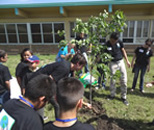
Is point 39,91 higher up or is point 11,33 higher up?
point 11,33

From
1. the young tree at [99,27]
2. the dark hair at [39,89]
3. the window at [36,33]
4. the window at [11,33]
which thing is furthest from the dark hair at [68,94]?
the window at [11,33]

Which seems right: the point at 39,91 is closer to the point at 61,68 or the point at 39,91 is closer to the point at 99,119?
the point at 61,68

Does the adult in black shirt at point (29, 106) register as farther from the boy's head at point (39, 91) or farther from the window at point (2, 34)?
the window at point (2, 34)

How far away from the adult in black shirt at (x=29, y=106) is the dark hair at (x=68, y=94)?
0.72ft

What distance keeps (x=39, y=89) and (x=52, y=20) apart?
10105 millimetres

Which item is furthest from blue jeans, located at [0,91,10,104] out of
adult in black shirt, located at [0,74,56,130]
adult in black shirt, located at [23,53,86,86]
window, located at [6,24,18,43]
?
window, located at [6,24,18,43]

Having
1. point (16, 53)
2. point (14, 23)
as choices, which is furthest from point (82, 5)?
point (16, 53)

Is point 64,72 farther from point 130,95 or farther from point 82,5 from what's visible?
point 82,5

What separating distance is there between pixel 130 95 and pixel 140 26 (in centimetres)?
996

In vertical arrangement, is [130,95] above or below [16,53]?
below

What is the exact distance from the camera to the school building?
9.38 meters

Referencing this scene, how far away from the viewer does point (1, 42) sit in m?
11.8

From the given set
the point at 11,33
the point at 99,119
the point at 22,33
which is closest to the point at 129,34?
the point at 22,33

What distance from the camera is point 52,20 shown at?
414 inches
